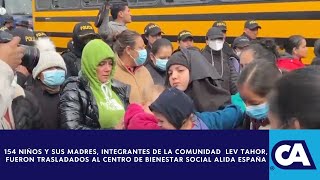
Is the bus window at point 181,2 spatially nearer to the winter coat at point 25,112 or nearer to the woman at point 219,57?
the woman at point 219,57

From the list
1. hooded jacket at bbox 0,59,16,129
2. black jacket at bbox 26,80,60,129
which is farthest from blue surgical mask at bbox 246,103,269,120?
black jacket at bbox 26,80,60,129

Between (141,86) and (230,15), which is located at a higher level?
(230,15)

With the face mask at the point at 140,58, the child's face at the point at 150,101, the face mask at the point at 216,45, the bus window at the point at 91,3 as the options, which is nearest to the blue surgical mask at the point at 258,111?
the child's face at the point at 150,101

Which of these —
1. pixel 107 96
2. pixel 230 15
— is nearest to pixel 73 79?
pixel 107 96

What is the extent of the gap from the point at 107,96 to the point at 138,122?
827 mm

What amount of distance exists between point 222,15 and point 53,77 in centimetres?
544

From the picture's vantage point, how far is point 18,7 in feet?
53.7

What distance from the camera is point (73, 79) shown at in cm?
343

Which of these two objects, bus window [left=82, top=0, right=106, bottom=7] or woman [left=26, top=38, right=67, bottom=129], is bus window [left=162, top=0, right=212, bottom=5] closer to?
bus window [left=82, top=0, right=106, bottom=7]

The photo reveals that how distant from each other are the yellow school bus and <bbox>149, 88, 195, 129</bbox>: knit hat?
5.26 metres

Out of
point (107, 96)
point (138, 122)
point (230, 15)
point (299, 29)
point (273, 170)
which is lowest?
point (273, 170)

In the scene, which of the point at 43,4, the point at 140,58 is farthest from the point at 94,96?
the point at 43,4

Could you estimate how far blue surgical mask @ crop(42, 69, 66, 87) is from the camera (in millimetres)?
3770

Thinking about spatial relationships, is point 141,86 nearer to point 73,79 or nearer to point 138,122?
point 73,79
